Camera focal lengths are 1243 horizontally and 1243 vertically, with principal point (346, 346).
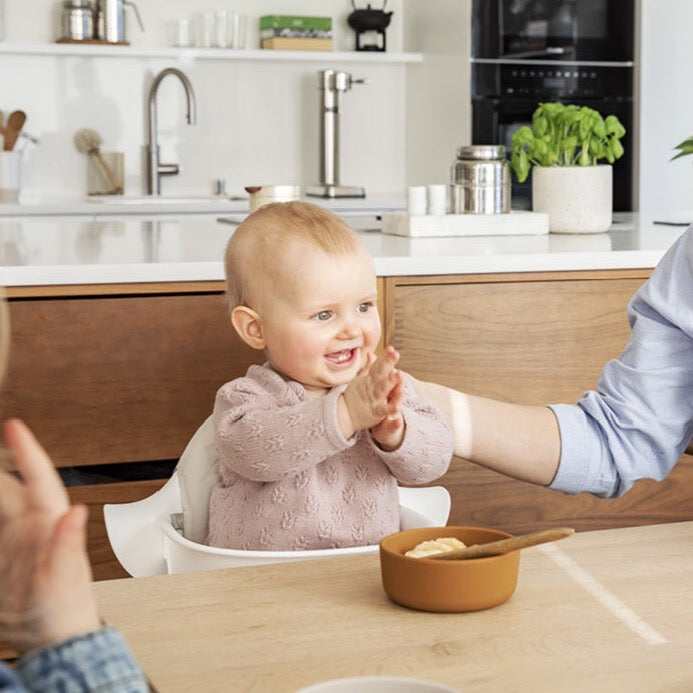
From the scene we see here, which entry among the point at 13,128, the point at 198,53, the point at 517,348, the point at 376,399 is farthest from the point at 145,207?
the point at 376,399

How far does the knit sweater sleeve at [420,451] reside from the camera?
1.27m

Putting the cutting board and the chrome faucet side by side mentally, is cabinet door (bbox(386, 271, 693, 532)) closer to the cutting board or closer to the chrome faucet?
the cutting board

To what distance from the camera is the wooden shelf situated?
4.72 meters

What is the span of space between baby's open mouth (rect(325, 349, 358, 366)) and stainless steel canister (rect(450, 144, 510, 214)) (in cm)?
115

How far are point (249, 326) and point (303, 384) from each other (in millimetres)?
90

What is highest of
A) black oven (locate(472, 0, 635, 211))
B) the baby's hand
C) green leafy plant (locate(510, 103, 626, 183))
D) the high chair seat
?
black oven (locate(472, 0, 635, 211))

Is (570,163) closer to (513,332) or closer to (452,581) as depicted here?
(513,332)

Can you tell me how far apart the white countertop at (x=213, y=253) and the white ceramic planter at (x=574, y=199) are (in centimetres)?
3

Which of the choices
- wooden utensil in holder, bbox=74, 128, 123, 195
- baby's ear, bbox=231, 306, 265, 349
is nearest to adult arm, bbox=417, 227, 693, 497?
baby's ear, bbox=231, 306, 265, 349

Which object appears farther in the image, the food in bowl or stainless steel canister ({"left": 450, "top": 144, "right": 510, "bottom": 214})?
stainless steel canister ({"left": 450, "top": 144, "right": 510, "bottom": 214})

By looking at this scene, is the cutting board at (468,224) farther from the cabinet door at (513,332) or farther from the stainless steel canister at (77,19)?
the stainless steel canister at (77,19)

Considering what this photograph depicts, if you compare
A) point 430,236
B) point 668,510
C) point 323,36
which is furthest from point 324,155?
point 668,510

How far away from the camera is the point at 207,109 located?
16.7 ft

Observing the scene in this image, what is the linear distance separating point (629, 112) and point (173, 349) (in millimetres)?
3243
